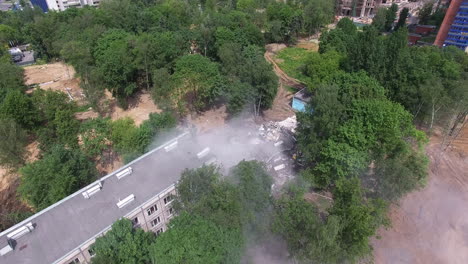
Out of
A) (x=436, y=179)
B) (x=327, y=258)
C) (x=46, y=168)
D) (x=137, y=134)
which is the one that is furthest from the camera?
(x=436, y=179)

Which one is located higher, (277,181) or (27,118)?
(27,118)

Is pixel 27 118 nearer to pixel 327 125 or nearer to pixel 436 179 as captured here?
pixel 327 125

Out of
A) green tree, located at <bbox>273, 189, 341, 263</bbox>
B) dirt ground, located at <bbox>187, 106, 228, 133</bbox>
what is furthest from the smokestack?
green tree, located at <bbox>273, 189, 341, 263</bbox>

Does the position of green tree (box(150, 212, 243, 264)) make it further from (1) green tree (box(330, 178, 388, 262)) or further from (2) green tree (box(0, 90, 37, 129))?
(2) green tree (box(0, 90, 37, 129))

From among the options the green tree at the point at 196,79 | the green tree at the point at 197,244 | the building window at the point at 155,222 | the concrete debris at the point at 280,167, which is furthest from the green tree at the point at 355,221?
the green tree at the point at 196,79

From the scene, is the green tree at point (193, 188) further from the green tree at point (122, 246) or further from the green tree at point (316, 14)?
the green tree at point (316, 14)

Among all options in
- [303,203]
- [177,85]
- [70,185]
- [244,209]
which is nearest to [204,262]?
[244,209]

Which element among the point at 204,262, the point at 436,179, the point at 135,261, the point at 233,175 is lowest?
the point at 436,179
